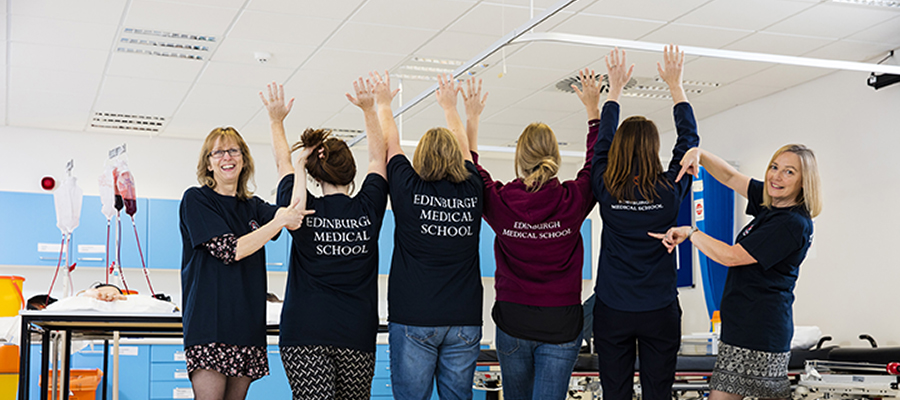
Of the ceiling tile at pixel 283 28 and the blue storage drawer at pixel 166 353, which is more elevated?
the ceiling tile at pixel 283 28

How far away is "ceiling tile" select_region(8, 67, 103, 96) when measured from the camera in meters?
5.86

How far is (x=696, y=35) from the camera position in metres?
5.21

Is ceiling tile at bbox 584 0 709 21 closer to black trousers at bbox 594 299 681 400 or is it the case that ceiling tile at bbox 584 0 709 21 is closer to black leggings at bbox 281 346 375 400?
black trousers at bbox 594 299 681 400

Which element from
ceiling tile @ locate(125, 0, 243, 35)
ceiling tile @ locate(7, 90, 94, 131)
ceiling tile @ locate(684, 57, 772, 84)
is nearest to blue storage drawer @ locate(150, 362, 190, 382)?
ceiling tile @ locate(7, 90, 94, 131)

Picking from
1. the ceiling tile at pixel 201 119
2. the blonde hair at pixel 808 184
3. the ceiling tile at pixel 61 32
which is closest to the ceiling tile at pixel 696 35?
the blonde hair at pixel 808 184

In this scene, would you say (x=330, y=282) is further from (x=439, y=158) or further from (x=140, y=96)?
(x=140, y=96)

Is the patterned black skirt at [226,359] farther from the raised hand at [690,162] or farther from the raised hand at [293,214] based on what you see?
the raised hand at [690,162]

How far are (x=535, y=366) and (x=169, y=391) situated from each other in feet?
15.6

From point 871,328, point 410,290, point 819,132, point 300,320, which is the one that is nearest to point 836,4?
point 819,132

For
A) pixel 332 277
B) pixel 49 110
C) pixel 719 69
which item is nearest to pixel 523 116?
pixel 719 69

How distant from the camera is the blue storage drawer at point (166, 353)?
6695 mm

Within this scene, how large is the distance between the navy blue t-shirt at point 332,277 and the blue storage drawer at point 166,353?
4.41m

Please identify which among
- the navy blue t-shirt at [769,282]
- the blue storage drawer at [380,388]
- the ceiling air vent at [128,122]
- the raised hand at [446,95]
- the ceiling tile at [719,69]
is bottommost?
the blue storage drawer at [380,388]

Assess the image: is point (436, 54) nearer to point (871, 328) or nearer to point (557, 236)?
point (557, 236)
